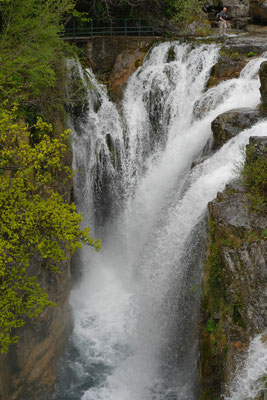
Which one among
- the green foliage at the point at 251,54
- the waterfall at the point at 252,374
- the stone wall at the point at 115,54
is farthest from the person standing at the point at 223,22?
Answer: the waterfall at the point at 252,374

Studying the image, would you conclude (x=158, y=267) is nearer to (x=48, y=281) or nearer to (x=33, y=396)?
(x=48, y=281)

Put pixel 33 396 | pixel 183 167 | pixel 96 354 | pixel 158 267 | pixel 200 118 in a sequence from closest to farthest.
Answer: pixel 33 396
pixel 158 267
pixel 96 354
pixel 183 167
pixel 200 118

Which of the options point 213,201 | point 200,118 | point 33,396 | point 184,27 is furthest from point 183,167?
point 184,27

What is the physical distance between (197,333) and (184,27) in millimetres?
16129

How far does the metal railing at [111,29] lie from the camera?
18.7m

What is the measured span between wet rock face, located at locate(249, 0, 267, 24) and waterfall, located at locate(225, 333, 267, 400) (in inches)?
735

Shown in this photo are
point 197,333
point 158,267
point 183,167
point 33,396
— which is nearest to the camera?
point 197,333

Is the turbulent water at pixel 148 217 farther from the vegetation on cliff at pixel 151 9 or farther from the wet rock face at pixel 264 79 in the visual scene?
the vegetation on cliff at pixel 151 9

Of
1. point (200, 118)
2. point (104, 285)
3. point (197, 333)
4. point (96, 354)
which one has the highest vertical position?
point (200, 118)

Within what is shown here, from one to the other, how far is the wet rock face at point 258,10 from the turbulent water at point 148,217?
6222mm

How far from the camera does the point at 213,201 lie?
9.34 meters

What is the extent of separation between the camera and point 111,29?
18891 millimetres

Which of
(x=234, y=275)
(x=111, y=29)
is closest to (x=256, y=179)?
(x=234, y=275)

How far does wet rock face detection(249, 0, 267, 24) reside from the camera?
65.8 feet
